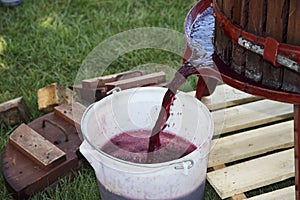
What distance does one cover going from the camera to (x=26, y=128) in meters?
2.56

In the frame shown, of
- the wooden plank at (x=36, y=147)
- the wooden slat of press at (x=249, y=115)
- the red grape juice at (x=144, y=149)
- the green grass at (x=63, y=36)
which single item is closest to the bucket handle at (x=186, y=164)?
the red grape juice at (x=144, y=149)

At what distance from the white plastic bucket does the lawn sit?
686 millimetres

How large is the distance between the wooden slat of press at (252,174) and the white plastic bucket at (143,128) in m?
0.21

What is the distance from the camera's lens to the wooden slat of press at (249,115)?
2.71 metres

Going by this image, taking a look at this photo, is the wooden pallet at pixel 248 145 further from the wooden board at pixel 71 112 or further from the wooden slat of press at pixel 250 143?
the wooden board at pixel 71 112

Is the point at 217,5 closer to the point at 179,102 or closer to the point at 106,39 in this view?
the point at 179,102

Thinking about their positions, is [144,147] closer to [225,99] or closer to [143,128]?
[143,128]

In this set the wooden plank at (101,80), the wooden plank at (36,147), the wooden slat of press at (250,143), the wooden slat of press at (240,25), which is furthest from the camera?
the wooden plank at (101,80)

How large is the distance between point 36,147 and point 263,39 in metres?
1.11

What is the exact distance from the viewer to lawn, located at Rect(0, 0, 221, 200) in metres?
3.20

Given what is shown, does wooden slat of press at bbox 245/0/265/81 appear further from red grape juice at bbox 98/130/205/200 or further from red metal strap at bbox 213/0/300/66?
red grape juice at bbox 98/130/205/200

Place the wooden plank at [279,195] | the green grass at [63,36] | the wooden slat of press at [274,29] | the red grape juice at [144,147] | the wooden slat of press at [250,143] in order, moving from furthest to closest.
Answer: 1. the green grass at [63,36]
2. the wooden slat of press at [250,143]
3. the wooden plank at [279,195]
4. the red grape juice at [144,147]
5. the wooden slat of press at [274,29]

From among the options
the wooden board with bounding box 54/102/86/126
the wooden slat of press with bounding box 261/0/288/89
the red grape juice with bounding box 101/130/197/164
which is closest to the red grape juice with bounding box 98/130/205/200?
the red grape juice with bounding box 101/130/197/164

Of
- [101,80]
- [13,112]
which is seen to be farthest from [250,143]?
[13,112]
